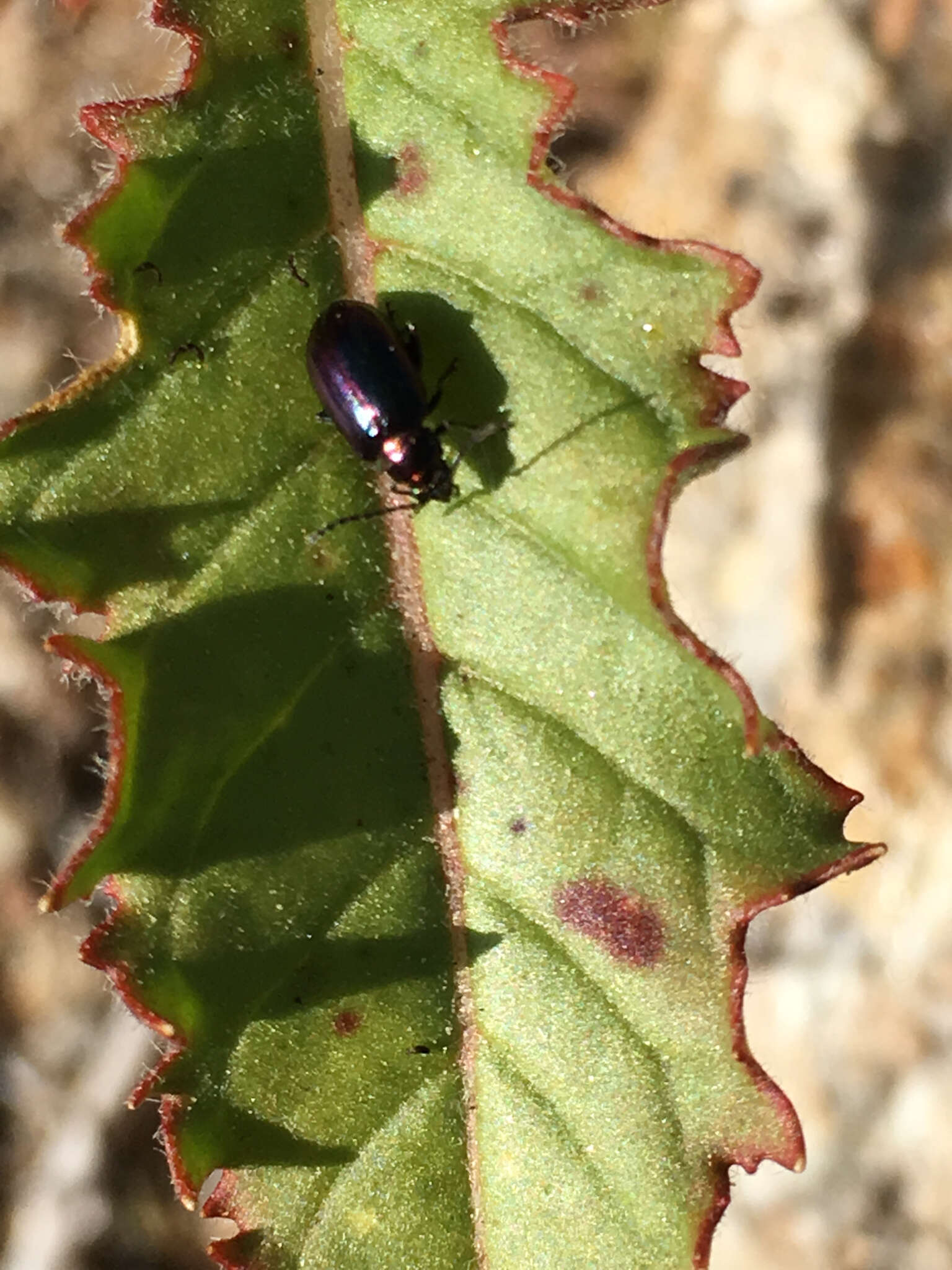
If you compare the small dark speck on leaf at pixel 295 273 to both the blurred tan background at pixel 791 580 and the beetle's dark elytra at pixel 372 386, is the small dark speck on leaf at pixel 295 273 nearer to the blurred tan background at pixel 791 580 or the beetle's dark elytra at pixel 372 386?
the beetle's dark elytra at pixel 372 386

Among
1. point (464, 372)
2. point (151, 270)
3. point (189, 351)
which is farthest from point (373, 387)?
point (151, 270)

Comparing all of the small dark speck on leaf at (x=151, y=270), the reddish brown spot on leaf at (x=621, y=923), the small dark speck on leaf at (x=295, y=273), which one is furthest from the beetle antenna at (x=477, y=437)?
the reddish brown spot on leaf at (x=621, y=923)

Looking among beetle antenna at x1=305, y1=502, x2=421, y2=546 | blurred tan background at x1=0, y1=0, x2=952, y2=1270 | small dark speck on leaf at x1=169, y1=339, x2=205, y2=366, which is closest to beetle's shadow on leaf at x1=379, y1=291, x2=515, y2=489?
beetle antenna at x1=305, y1=502, x2=421, y2=546

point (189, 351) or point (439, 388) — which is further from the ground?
point (189, 351)

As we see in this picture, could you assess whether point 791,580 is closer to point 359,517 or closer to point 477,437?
point 477,437

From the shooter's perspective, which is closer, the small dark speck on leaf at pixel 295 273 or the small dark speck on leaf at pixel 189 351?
the small dark speck on leaf at pixel 189 351

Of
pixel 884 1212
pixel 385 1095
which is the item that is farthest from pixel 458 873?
pixel 884 1212

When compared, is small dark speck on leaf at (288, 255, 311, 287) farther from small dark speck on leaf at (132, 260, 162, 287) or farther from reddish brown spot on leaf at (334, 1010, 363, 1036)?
reddish brown spot on leaf at (334, 1010, 363, 1036)

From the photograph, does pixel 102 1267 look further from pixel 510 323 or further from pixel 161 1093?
pixel 510 323
